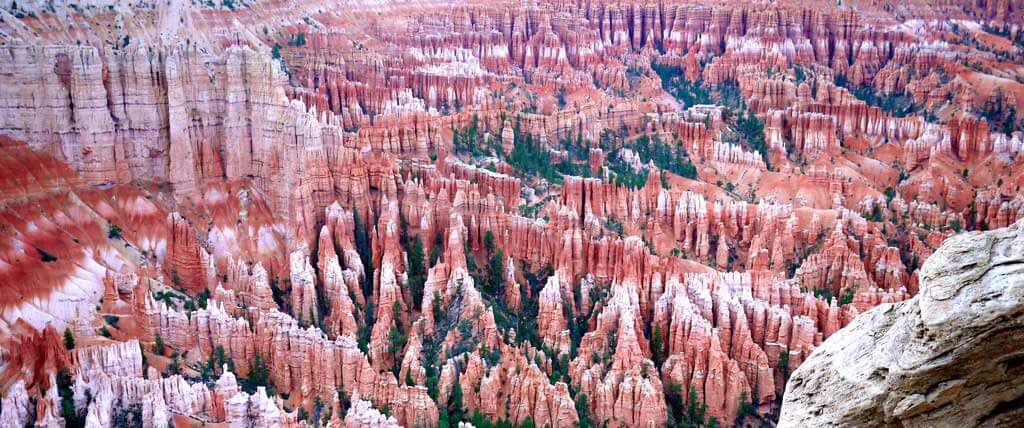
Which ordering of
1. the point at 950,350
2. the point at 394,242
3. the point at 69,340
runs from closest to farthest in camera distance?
the point at 950,350
the point at 69,340
the point at 394,242

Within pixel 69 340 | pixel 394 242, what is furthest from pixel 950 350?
pixel 394 242

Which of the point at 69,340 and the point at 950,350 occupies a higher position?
the point at 950,350

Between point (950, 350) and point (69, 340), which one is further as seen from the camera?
point (69, 340)

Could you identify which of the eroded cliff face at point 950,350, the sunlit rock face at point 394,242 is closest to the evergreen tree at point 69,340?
the sunlit rock face at point 394,242

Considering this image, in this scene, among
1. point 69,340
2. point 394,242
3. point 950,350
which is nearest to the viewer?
point 950,350

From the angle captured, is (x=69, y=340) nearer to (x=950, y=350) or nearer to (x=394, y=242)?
(x=394, y=242)

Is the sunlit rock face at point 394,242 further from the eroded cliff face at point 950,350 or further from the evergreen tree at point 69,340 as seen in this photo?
the eroded cliff face at point 950,350
